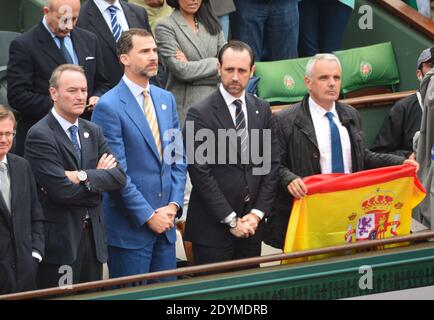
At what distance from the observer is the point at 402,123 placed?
8.88 m

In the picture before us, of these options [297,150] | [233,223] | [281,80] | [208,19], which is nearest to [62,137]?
[233,223]

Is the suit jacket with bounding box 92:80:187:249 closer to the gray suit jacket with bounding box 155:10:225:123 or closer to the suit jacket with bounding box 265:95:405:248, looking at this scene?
the suit jacket with bounding box 265:95:405:248

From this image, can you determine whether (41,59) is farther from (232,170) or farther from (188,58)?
(232,170)

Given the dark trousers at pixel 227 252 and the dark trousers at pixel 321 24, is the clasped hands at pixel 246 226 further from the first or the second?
the dark trousers at pixel 321 24

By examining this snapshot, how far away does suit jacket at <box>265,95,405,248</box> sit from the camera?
277 inches

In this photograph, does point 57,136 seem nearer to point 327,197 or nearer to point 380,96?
point 327,197

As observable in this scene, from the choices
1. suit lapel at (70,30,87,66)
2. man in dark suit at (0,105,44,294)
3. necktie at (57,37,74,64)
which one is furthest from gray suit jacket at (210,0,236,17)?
man in dark suit at (0,105,44,294)

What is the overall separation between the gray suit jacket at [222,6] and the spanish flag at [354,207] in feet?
8.06

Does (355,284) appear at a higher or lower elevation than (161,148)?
lower

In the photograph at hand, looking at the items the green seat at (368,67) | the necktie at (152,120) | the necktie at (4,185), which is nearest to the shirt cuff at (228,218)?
the necktie at (152,120)

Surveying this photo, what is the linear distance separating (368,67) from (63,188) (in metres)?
4.23

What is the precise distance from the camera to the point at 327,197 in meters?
6.95

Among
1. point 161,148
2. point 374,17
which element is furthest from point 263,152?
point 374,17

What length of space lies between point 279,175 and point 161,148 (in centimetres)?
74
